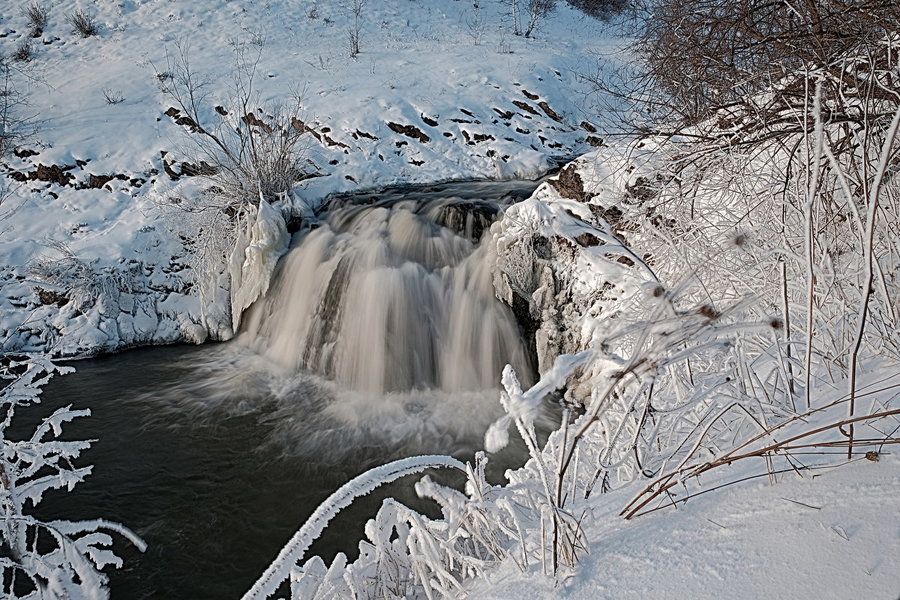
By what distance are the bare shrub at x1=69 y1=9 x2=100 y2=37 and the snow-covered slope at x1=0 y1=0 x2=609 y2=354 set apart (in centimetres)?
26

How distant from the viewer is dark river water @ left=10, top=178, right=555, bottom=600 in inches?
148

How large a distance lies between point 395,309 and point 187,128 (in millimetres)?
7787

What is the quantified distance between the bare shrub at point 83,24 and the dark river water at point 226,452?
12.1 metres

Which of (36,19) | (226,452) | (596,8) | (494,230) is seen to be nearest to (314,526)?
(226,452)

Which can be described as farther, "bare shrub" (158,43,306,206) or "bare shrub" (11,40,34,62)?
"bare shrub" (11,40,34,62)

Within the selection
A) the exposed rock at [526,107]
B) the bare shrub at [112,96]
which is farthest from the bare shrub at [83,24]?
the exposed rock at [526,107]

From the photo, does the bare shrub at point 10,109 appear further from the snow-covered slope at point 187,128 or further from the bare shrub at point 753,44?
the bare shrub at point 753,44

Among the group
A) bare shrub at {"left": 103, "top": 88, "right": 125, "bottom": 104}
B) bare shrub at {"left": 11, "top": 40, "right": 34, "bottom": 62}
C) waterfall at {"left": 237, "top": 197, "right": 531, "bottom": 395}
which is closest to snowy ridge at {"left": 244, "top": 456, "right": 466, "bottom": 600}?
waterfall at {"left": 237, "top": 197, "right": 531, "bottom": 395}

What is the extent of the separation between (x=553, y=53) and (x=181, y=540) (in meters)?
15.8

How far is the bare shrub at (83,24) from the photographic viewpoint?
14.1 m

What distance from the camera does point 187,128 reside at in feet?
36.0

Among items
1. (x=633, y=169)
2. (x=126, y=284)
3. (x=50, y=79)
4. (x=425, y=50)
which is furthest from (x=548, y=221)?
(x=50, y=79)

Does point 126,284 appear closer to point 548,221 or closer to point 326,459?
point 326,459

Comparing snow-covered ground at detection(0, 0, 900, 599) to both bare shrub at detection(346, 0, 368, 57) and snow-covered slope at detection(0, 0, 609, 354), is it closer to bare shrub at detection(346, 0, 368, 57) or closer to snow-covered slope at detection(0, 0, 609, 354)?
snow-covered slope at detection(0, 0, 609, 354)
